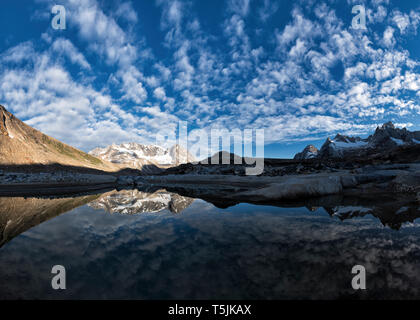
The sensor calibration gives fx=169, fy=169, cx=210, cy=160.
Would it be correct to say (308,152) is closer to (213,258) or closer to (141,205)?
(141,205)

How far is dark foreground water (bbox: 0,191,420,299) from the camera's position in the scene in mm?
2721

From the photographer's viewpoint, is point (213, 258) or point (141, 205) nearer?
point (213, 258)

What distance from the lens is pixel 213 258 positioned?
3.79m

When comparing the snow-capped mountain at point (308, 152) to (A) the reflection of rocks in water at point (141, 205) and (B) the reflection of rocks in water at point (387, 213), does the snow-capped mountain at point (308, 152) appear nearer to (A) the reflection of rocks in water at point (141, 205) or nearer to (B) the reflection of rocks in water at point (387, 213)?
(B) the reflection of rocks in water at point (387, 213)

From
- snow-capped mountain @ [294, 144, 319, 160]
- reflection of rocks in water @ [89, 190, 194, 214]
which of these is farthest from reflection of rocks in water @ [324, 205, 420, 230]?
snow-capped mountain @ [294, 144, 319, 160]

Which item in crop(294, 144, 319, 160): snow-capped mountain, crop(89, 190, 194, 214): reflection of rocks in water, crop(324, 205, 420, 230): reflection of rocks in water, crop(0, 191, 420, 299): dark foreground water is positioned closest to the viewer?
crop(0, 191, 420, 299): dark foreground water

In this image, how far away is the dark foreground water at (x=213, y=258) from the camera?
272cm

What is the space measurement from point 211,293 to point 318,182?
12371 millimetres

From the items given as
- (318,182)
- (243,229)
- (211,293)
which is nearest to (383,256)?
(243,229)

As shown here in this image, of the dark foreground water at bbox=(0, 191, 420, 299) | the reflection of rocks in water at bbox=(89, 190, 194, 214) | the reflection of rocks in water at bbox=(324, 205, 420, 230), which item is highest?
the reflection of rocks in water at bbox=(324, 205, 420, 230)

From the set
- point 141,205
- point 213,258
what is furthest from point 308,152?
point 213,258

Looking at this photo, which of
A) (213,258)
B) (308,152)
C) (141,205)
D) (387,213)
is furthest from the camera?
(308,152)

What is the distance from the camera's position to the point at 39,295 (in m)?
2.69

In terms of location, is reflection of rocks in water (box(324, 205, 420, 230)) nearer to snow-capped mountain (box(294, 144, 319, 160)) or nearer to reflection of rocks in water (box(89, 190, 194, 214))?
reflection of rocks in water (box(89, 190, 194, 214))
